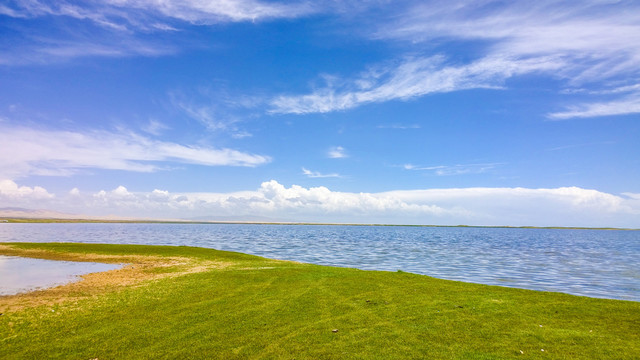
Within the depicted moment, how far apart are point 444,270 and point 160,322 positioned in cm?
3203

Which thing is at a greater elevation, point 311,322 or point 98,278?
point 311,322

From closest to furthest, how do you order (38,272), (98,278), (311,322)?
Result: 1. (311,322)
2. (98,278)
3. (38,272)

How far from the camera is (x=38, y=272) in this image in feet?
100

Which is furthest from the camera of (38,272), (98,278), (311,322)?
(38,272)

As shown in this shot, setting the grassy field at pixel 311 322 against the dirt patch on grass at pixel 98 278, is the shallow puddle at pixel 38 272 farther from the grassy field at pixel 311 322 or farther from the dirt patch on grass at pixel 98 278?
the grassy field at pixel 311 322

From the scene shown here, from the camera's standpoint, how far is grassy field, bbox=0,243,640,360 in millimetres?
Result: 11469

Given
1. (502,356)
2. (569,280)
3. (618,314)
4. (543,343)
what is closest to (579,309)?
(618,314)

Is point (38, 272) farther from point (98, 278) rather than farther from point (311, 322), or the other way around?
point (311, 322)

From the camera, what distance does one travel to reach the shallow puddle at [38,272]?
23688 millimetres

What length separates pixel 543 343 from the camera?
12039mm

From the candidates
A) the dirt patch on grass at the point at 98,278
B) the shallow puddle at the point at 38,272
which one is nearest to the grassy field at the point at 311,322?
the dirt patch on grass at the point at 98,278

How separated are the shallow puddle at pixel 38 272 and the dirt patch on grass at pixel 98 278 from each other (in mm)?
1597

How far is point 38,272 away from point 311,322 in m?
29.4

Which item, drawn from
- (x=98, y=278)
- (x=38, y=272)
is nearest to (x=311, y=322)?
(x=98, y=278)
